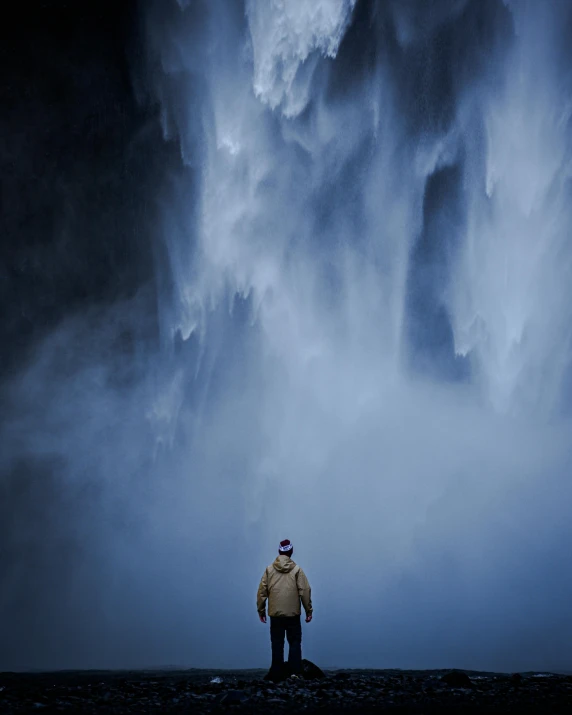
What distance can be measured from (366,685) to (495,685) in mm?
2469

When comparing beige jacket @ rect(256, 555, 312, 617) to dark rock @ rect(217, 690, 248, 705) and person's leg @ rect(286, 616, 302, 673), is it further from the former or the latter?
dark rock @ rect(217, 690, 248, 705)

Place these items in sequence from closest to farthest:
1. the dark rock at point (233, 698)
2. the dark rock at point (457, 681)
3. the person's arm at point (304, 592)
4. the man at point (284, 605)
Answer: the dark rock at point (233, 698)
the dark rock at point (457, 681)
the man at point (284, 605)
the person's arm at point (304, 592)

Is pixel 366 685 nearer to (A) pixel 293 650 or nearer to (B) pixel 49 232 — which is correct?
(A) pixel 293 650

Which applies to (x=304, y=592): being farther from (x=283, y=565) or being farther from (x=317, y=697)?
(x=317, y=697)

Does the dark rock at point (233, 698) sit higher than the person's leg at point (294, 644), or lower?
lower

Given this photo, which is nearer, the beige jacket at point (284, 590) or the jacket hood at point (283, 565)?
the beige jacket at point (284, 590)

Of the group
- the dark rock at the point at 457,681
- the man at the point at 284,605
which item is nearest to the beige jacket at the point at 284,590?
the man at the point at 284,605

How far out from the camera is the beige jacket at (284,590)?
13.9 meters

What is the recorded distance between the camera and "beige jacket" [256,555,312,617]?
13867mm

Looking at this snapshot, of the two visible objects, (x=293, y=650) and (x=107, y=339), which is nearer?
(x=293, y=650)

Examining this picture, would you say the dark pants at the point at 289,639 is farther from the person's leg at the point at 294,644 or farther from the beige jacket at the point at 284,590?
the beige jacket at the point at 284,590

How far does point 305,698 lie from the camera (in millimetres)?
10430

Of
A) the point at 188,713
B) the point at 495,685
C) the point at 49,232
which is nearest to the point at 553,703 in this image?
the point at 495,685

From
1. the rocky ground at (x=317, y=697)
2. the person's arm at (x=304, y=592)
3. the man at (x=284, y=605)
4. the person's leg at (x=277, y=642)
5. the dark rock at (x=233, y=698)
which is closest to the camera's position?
the rocky ground at (x=317, y=697)
